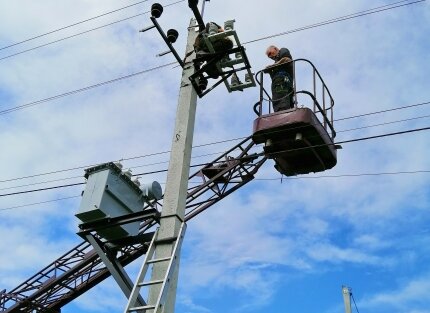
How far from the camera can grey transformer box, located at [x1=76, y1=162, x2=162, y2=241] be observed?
7.07 meters

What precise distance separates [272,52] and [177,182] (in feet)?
14.0

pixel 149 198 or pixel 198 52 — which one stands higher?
pixel 198 52

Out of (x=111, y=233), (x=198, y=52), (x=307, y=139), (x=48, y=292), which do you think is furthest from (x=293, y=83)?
(x=48, y=292)

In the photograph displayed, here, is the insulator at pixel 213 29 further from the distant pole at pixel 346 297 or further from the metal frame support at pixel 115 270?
the distant pole at pixel 346 297

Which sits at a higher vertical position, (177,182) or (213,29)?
(213,29)

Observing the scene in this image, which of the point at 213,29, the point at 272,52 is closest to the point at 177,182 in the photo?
the point at 213,29

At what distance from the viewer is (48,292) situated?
49.6 feet

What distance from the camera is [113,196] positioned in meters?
7.29

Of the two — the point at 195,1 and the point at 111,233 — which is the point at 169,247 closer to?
the point at 111,233

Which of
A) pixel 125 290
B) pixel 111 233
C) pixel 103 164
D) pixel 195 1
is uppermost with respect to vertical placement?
pixel 195 1

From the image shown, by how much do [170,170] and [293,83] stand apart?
3.40m

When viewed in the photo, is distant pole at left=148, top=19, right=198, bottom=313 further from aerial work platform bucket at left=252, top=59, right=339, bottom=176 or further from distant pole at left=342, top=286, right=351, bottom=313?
distant pole at left=342, top=286, right=351, bottom=313

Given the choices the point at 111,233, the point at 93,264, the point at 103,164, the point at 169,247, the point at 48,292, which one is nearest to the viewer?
the point at 169,247

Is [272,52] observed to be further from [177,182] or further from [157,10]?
[177,182]
